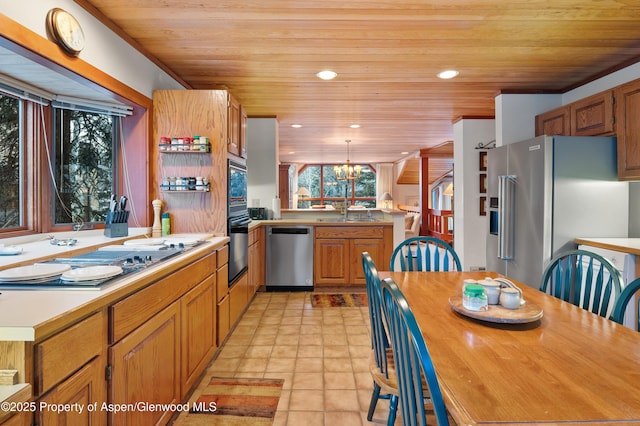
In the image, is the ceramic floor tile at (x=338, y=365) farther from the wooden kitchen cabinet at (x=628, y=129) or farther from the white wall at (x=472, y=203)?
the white wall at (x=472, y=203)

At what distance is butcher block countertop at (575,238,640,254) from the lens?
233 cm

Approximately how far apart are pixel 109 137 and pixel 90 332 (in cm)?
202

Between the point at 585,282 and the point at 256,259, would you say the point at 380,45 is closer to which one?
the point at 585,282

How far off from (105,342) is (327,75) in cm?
272

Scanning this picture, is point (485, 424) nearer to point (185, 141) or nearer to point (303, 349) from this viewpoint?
point (303, 349)

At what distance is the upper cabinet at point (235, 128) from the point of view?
2.94m

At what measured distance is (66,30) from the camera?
1781 mm

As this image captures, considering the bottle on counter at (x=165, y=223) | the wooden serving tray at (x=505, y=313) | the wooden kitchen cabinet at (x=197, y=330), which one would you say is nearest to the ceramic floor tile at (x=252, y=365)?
the wooden kitchen cabinet at (x=197, y=330)

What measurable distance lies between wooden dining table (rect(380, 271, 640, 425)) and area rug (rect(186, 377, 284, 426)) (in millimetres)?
1085

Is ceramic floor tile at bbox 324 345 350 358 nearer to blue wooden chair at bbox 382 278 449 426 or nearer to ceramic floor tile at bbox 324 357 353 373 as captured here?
ceramic floor tile at bbox 324 357 353 373

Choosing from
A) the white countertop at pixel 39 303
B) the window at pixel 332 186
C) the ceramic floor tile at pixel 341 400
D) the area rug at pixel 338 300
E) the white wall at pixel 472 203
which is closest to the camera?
the white countertop at pixel 39 303

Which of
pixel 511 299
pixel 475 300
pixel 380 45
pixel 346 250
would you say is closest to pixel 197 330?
pixel 475 300

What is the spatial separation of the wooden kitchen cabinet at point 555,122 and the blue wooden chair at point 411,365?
310cm

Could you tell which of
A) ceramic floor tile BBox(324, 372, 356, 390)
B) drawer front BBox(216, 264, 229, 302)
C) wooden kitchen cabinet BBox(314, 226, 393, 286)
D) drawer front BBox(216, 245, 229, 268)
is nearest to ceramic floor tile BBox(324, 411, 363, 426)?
ceramic floor tile BBox(324, 372, 356, 390)
